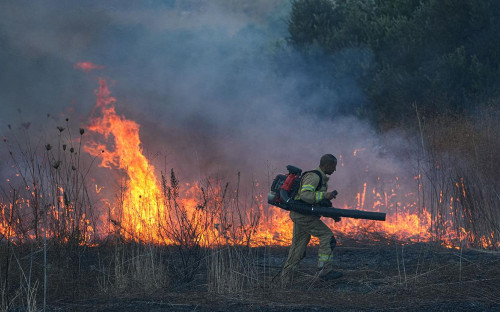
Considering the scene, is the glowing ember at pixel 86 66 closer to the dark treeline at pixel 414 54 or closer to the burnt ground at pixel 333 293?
the burnt ground at pixel 333 293

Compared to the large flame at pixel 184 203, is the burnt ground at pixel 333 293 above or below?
below

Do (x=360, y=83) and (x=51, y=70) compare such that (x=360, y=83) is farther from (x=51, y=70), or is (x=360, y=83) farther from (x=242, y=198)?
(x=51, y=70)

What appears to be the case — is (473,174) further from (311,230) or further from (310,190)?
(310,190)

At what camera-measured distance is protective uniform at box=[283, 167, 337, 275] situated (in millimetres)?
7539

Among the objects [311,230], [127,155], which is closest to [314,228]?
[311,230]

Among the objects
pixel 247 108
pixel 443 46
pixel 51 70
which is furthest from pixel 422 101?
pixel 51 70

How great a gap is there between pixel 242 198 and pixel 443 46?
20.8 ft

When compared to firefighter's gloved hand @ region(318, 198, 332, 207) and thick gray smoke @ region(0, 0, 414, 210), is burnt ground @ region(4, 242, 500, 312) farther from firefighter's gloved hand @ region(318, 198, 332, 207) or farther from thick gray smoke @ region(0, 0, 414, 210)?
thick gray smoke @ region(0, 0, 414, 210)

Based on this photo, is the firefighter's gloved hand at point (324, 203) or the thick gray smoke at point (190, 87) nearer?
the firefighter's gloved hand at point (324, 203)

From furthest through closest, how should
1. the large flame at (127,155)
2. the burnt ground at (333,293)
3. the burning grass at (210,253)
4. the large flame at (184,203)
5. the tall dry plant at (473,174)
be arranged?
the large flame at (127,155)
the large flame at (184,203)
the tall dry plant at (473,174)
the burning grass at (210,253)
the burnt ground at (333,293)

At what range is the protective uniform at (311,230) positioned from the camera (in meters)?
7.54

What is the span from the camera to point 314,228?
7.84m

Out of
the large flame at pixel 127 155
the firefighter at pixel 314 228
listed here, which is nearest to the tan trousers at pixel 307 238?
the firefighter at pixel 314 228

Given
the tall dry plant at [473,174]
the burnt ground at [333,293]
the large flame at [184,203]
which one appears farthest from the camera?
the large flame at [184,203]
